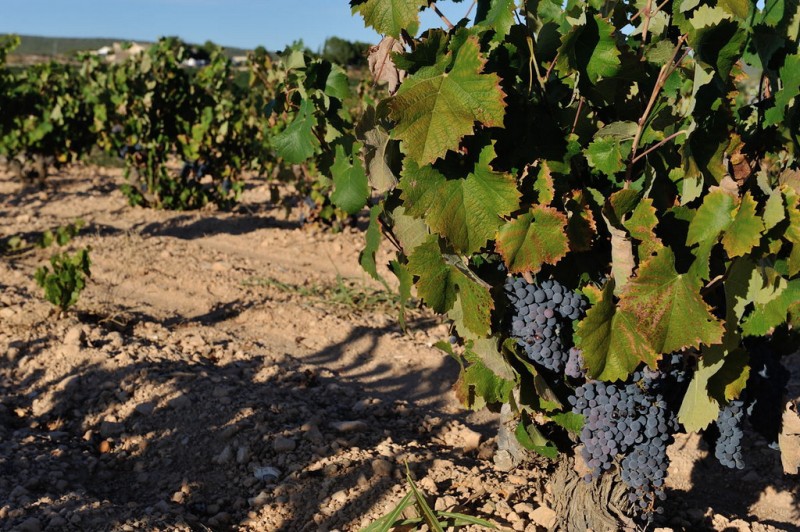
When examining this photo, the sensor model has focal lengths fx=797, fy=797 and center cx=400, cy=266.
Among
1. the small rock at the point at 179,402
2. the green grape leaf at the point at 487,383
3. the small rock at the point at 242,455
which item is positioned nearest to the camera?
the green grape leaf at the point at 487,383

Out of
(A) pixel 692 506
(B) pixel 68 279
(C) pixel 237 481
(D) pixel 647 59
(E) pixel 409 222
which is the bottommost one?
(C) pixel 237 481

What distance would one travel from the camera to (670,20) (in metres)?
2.17

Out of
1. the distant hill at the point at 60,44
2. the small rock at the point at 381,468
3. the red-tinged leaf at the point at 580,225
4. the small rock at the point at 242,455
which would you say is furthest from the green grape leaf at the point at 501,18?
the distant hill at the point at 60,44

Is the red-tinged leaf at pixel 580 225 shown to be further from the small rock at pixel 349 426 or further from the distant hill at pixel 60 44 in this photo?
the distant hill at pixel 60 44

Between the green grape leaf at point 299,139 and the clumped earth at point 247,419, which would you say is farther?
the clumped earth at point 247,419

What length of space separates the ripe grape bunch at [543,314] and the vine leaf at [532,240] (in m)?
0.23

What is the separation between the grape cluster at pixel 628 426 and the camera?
2201 mm

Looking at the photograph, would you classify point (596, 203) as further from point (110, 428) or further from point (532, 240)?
point (110, 428)

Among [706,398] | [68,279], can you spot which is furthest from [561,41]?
[68,279]

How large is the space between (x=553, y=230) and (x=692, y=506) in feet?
5.68

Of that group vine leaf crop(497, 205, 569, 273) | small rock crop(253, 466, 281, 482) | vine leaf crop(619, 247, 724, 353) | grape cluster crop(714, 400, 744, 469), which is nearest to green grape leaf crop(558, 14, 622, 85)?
vine leaf crop(497, 205, 569, 273)

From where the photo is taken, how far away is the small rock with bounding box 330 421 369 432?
351 centimetres

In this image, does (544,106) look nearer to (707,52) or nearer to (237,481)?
(707,52)

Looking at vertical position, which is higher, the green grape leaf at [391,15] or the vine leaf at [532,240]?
the green grape leaf at [391,15]
